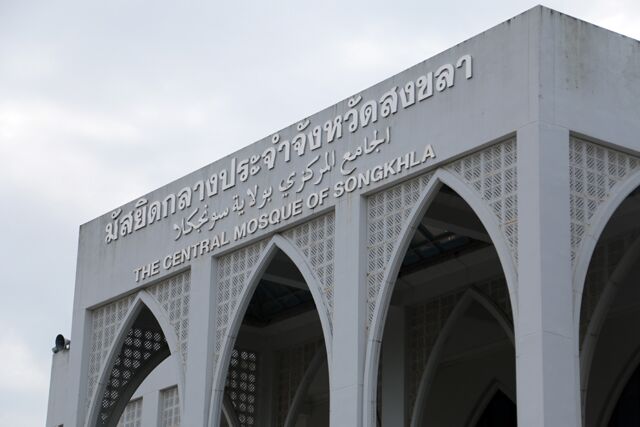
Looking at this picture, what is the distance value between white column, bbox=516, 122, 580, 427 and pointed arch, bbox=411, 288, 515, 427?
5.60 m

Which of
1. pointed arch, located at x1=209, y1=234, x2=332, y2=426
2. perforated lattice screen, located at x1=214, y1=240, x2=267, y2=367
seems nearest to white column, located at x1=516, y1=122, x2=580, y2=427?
pointed arch, located at x1=209, y1=234, x2=332, y2=426

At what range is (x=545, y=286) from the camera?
18.2 m

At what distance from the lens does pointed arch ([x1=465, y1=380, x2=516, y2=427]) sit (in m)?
27.1

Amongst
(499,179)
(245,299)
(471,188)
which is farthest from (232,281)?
(499,179)

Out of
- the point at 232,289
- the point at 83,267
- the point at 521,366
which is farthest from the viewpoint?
the point at 83,267

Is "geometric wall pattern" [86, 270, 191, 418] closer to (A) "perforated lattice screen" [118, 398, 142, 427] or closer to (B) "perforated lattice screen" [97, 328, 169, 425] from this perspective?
(B) "perforated lattice screen" [97, 328, 169, 425]

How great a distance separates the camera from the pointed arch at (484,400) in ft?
89.1

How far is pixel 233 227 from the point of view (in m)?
23.5

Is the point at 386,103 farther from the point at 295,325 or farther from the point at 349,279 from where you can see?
the point at 295,325

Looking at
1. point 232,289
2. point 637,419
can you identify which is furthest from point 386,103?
point 637,419

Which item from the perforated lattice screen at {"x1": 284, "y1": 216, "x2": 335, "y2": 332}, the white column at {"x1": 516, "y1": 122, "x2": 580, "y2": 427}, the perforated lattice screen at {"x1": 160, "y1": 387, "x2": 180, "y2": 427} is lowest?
the white column at {"x1": 516, "y1": 122, "x2": 580, "y2": 427}

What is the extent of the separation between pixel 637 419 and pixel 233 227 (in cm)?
671

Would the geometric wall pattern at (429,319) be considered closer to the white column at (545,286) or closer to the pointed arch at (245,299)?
the pointed arch at (245,299)

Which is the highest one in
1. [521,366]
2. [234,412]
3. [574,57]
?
[574,57]
